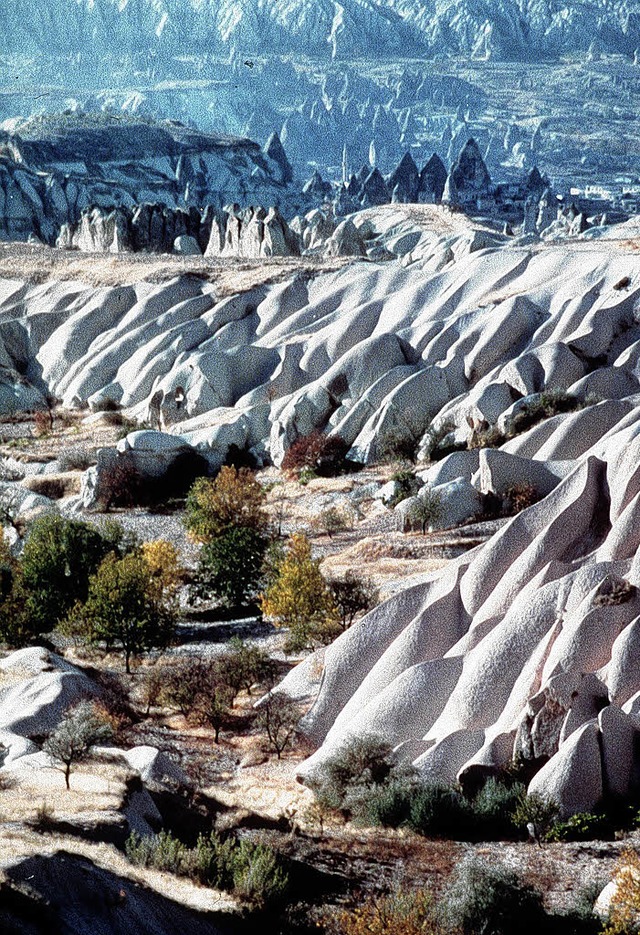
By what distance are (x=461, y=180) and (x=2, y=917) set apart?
135 m

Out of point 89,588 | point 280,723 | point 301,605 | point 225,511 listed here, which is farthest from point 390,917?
point 225,511

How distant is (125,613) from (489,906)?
1480 centimetres

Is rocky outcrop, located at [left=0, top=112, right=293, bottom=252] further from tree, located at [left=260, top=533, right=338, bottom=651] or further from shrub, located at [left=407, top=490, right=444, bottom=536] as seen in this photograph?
tree, located at [left=260, top=533, right=338, bottom=651]

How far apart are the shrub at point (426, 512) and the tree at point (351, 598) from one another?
20.3ft

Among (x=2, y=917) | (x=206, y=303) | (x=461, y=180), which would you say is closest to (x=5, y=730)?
(x=2, y=917)

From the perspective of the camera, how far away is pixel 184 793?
19172mm

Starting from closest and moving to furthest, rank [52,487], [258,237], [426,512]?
[426,512]
[52,487]
[258,237]

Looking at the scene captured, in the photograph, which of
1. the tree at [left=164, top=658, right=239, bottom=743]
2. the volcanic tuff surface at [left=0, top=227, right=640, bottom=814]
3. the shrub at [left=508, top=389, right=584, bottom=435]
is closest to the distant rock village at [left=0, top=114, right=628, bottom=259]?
the volcanic tuff surface at [left=0, top=227, right=640, bottom=814]

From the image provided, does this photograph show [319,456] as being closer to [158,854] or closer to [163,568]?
[163,568]

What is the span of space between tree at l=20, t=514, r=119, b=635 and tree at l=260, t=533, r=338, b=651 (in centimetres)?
504

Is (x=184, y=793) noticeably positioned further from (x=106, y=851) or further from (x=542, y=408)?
(x=542, y=408)

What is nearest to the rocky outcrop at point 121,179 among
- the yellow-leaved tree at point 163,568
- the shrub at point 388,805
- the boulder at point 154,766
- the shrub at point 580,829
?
the yellow-leaved tree at point 163,568

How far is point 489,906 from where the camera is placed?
548 inches

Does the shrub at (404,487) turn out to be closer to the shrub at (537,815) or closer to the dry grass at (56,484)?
the dry grass at (56,484)
